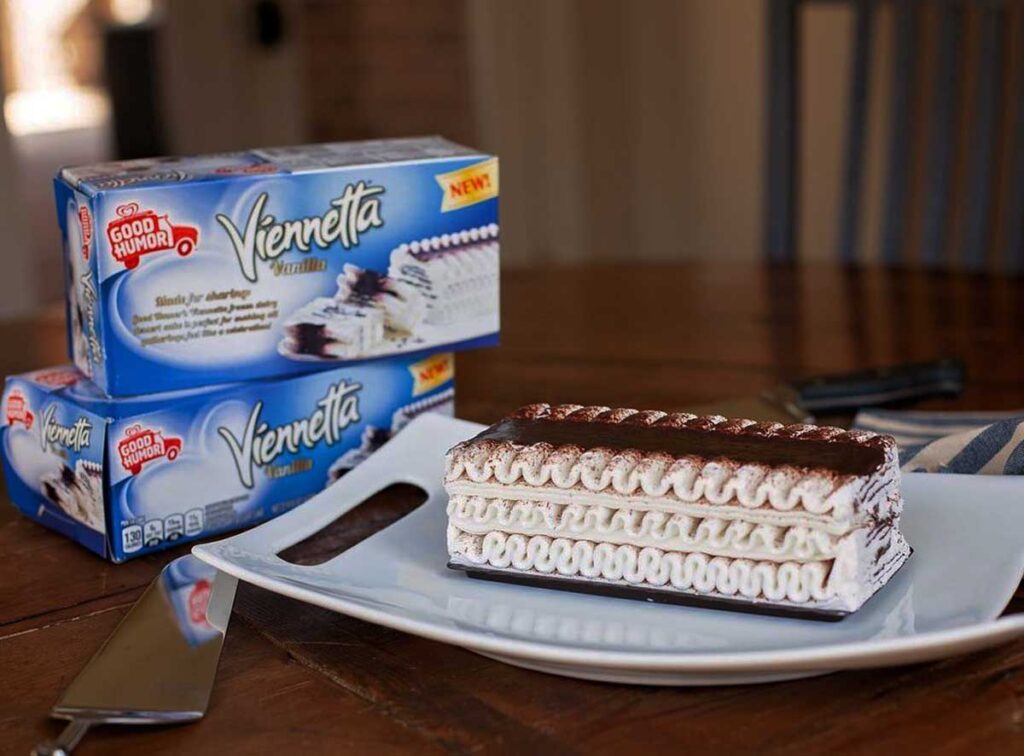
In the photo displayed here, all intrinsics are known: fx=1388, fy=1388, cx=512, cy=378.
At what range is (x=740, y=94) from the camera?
3.45 m

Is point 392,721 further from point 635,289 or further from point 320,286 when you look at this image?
point 635,289

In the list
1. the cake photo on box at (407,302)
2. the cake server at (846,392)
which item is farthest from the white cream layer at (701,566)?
the cake server at (846,392)

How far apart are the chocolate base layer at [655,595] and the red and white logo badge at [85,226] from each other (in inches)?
11.3

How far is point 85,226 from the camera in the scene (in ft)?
2.60

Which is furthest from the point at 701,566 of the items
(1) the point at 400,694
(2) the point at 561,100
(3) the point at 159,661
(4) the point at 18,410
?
(2) the point at 561,100

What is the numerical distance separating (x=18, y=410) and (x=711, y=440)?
45cm

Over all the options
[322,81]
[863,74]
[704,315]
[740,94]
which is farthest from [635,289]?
[322,81]

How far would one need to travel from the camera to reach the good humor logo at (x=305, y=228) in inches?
32.9

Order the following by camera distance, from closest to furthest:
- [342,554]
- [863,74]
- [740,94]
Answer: [342,554] → [863,74] → [740,94]

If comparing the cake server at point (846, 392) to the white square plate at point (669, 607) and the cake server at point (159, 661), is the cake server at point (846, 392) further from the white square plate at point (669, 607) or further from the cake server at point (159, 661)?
the cake server at point (159, 661)

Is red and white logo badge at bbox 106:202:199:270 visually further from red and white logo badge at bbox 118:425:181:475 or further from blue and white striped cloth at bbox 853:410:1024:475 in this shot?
blue and white striped cloth at bbox 853:410:1024:475

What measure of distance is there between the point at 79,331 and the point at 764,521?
0.45m

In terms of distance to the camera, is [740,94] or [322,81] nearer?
[740,94]

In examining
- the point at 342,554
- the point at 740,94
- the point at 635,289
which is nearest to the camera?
the point at 342,554
